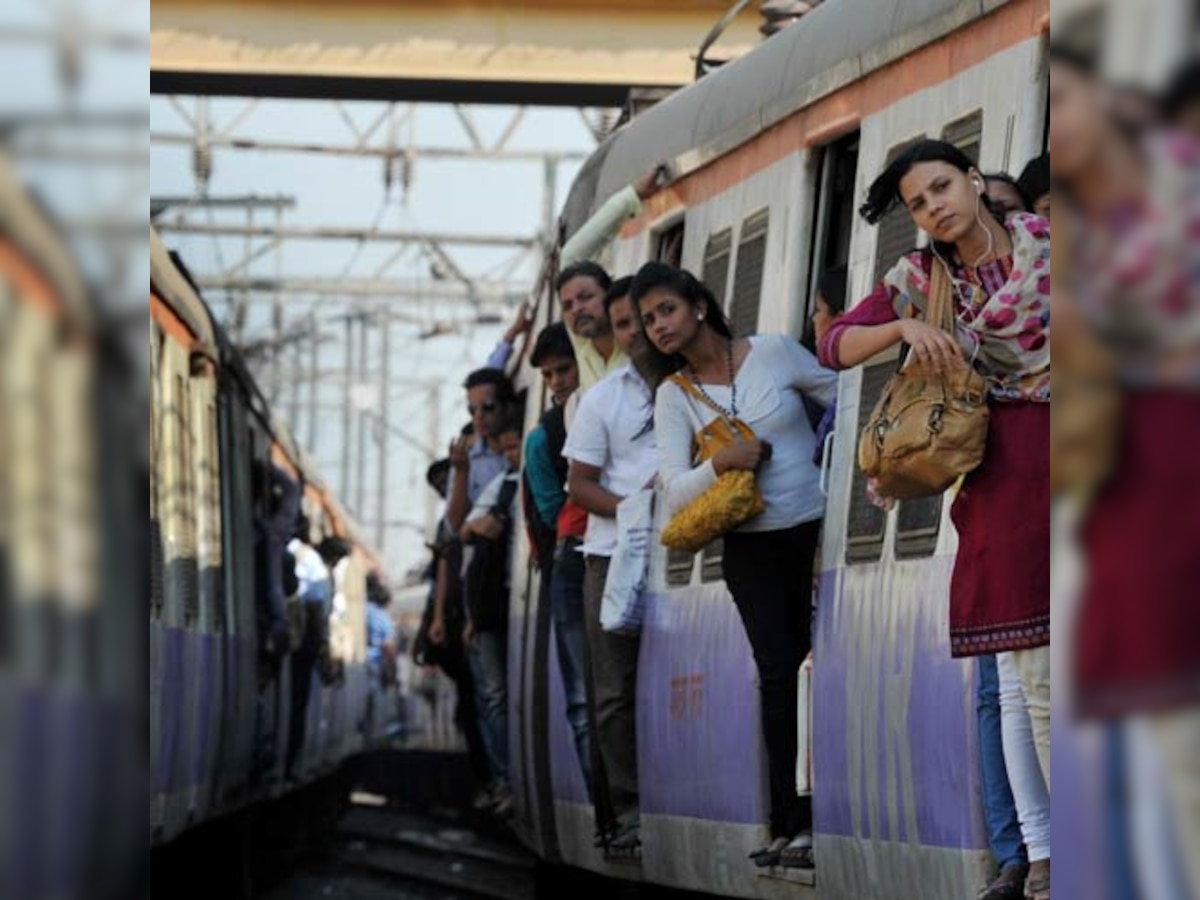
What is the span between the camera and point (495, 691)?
47.0ft

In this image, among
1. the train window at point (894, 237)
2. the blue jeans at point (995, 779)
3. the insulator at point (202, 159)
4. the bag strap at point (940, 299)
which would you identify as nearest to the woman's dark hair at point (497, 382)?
the train window at point (894, 237)

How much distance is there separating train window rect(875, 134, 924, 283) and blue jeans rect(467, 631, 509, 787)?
→ 781cm

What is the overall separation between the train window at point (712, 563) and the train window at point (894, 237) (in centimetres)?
153

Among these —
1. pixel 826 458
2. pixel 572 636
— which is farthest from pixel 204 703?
pixel 826 458

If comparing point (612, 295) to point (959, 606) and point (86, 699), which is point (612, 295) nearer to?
point (959, 606)

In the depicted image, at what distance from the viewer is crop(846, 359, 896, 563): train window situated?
20.2 ft

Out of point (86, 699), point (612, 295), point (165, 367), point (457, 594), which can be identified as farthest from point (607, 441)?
point (457, 594)

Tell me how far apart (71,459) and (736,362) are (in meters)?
5.84

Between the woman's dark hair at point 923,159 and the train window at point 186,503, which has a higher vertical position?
the woman's dark hair at point 923,159

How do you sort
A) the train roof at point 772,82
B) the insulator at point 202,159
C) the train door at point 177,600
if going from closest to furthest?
the train roof at point 772,82 < the train door at point 177,600 < the insulator at point 202,159

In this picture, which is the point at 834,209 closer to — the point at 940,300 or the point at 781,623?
the point at 781,623

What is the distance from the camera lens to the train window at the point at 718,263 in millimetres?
8047

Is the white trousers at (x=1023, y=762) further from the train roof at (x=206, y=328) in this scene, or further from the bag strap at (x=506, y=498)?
the bag strap at (x=506, y=498)

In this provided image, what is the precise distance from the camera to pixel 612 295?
831 cm
